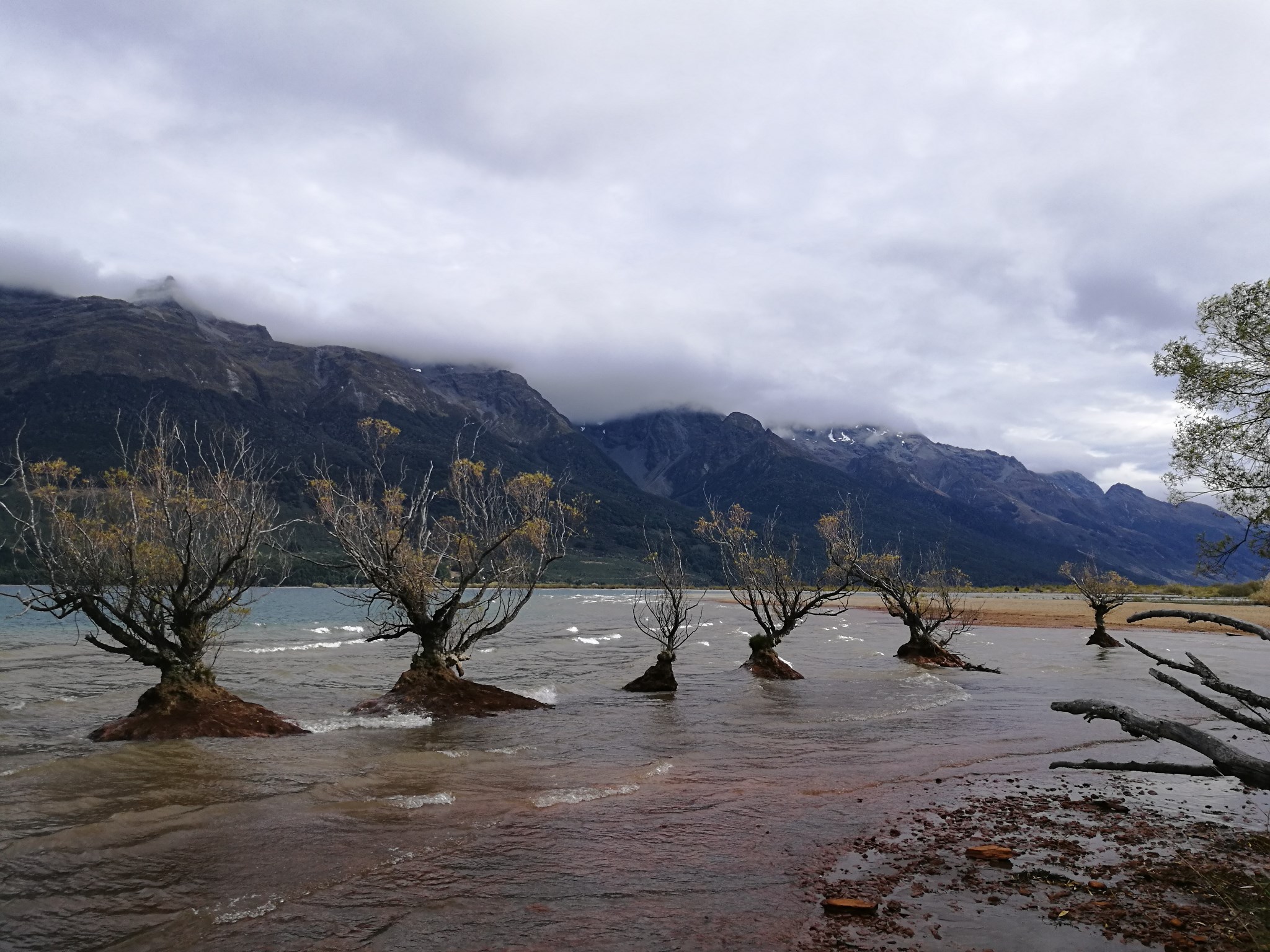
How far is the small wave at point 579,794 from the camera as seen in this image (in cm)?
1395

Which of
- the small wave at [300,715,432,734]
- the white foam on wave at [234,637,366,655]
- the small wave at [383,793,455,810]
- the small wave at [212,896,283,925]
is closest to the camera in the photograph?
the small wave at [212,896,283,925]

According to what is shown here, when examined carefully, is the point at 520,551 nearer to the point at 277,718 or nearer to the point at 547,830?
the point at 277,718

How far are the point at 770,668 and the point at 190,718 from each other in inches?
907

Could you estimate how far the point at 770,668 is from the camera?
1325 inches

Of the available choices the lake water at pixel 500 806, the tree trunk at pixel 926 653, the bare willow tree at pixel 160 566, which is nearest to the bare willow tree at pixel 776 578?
the lake water at pixel 500 806

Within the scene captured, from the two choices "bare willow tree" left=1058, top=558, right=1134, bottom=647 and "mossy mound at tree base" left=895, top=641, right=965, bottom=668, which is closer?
"mossy mound at tree base" left=895, top=641, right=965, bottom=668

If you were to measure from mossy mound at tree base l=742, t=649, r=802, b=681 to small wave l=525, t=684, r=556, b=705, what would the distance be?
377 inches

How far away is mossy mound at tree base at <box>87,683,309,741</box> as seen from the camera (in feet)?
60.8

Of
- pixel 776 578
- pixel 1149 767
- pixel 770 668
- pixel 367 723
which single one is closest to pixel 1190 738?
pixel 1149 767

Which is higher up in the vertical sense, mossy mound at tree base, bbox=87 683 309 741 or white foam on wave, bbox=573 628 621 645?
mossy mound at tree base, bbox=87 683 309 741

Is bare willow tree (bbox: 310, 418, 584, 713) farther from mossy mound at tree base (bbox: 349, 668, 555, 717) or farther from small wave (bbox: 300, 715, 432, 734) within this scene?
small wave (bbox: 300, 715, 432, 734)

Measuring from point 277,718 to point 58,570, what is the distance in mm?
6630

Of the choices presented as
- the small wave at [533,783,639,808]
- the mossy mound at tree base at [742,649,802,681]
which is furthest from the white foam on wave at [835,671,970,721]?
the small wave at [533,783,639,808]

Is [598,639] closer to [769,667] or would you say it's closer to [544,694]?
[769,667]
